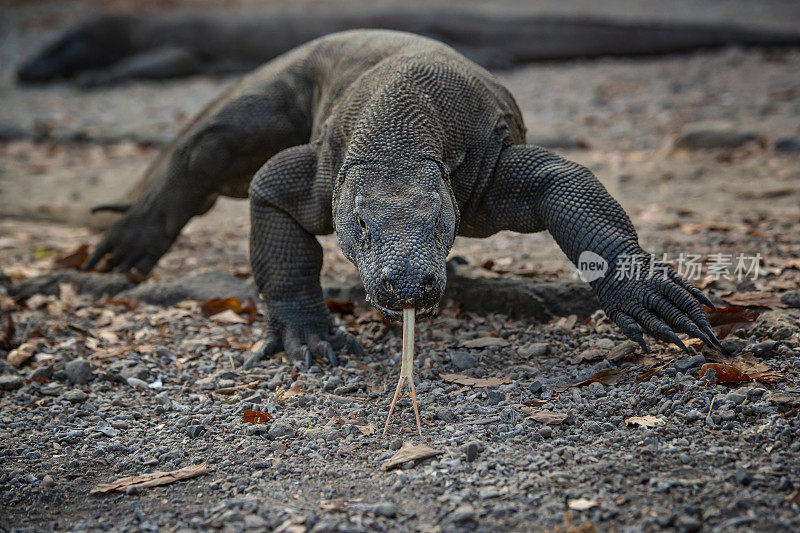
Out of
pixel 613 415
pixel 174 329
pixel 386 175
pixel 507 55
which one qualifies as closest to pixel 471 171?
pixel 386 175

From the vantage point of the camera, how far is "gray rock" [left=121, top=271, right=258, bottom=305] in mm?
5473

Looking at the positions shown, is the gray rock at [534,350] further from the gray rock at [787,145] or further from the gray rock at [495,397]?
the gray rock at [787,145]

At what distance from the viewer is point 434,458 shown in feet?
10.1

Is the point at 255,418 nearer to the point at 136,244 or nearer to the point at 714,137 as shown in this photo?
the point at 136,244

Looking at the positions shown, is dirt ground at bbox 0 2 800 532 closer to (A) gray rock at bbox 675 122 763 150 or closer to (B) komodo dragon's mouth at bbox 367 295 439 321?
(B) komodo dragon's mouth at bbox 367 295 439 321

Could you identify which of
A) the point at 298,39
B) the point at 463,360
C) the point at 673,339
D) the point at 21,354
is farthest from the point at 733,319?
the point at 298,39

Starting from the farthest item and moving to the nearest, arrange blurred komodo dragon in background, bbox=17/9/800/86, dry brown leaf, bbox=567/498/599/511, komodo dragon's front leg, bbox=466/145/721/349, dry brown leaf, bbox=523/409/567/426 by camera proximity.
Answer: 1. blurred komodo dragon in background, bbox=17/9/800/86
2. komodo dragon's front leg, bbox=466/145/721/349
3. dry brown leaf, bbox=523/409/567/426
4. dry brown leaf, bbox=567/498/599/511

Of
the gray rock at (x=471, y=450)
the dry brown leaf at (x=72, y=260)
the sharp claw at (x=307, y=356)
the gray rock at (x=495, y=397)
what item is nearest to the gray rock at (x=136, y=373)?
the sharp claw at (x=307, y=356)

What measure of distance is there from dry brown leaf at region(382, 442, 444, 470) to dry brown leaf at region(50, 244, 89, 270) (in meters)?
4.31

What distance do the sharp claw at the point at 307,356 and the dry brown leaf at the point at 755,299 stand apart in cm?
220

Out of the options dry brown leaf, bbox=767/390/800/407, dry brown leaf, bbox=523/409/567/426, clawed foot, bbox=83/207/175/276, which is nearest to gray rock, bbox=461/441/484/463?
dry brown leaf, bbox=523/409/567/426

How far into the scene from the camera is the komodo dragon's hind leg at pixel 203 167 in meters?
5.40

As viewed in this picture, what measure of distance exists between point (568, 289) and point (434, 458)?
1.85 meters

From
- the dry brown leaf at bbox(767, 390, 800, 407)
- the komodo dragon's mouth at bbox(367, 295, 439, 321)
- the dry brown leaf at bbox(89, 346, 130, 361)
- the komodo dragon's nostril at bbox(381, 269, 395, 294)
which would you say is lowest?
the dry brown leaf at bbox(89, 346, 130, 361)
